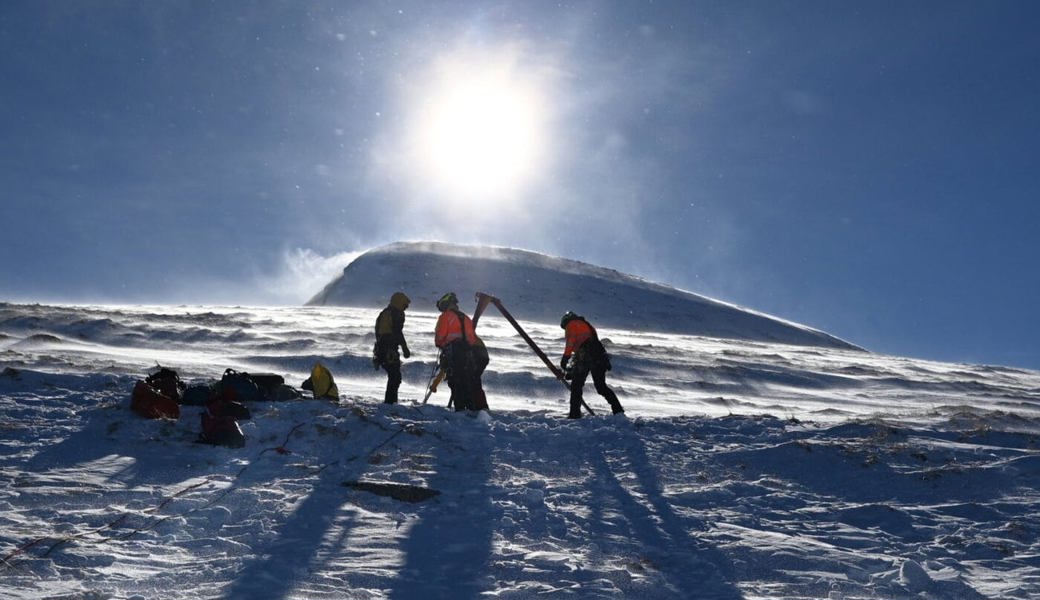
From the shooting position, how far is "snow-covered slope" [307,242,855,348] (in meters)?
54.0

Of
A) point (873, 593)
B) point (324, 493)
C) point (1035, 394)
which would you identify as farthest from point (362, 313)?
point (873, 593)

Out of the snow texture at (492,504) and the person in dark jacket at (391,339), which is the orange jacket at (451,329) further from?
the snow texture at (492,504)

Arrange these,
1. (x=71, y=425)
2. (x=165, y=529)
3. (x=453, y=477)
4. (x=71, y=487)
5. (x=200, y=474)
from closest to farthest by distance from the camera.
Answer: (x=165, y=529) → (x=71, y=487) → (x=200, y=474) → (x=453, y=477) → (x=71, y=425)

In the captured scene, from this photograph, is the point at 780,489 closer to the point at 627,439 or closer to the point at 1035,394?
the point at 627,439

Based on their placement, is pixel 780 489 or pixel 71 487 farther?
pixel 780 489

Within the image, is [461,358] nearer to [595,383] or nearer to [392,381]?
[392,381]

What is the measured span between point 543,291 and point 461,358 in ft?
158

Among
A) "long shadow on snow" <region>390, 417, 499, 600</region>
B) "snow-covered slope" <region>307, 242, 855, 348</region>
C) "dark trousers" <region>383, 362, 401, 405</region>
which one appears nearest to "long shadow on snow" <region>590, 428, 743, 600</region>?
"long shadow on snow" <region>390, 417, 499, 600</region>

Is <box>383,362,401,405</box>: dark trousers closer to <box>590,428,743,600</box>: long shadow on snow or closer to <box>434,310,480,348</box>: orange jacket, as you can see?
<box>434,310,480,348</box>: orange jacket

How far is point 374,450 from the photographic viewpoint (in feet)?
29.7

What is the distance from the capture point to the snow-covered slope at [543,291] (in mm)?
54031

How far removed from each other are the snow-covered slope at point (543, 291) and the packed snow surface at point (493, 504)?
39.6 m

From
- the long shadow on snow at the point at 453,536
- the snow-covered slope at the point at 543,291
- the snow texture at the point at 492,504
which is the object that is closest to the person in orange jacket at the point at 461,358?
the snow texture at the point at 492,504

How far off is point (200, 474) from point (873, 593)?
21.2ft
